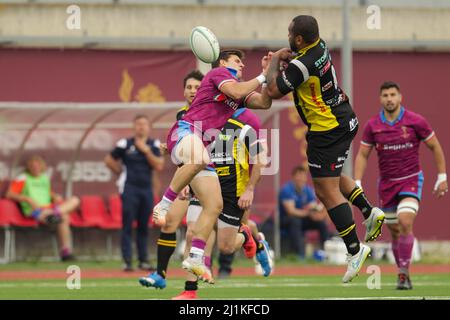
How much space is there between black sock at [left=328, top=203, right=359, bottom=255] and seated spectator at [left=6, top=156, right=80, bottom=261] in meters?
10.2

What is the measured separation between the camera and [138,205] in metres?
20.5

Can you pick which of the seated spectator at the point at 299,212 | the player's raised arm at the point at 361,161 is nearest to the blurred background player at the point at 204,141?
the player's raised arm at the point at 361,161

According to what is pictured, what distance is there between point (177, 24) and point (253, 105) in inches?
556

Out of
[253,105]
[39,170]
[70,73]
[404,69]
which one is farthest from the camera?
[404,69]

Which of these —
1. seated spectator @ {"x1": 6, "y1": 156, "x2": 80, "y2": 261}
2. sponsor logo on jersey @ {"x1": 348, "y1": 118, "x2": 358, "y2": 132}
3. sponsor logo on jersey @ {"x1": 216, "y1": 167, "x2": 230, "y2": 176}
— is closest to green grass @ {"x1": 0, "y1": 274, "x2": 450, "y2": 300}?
sponsor logo on jersey @ {"x1": 216, "y1": 167, "x2": 230, "y2": 176}

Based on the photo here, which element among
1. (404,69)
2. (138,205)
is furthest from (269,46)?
(138,205)

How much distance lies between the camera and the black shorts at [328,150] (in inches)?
484

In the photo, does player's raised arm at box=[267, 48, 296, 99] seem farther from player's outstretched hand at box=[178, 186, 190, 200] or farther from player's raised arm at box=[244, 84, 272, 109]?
player's outstretched hand at box=[178, 186, 190, 200]

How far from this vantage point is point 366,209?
12633 millimetres

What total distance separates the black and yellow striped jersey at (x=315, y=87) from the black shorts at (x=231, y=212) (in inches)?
95.0

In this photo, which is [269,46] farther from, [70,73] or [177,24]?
[70,73]

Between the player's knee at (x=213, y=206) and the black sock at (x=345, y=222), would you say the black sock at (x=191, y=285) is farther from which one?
the black sock at (x=345, y=222)

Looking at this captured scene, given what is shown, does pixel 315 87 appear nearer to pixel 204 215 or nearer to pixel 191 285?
pixel 204 215
